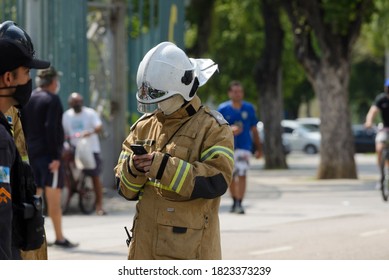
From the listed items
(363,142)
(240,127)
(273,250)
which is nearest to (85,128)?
(240,127)

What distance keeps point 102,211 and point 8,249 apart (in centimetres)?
1176

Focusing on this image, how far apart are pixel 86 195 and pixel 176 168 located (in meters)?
10.7

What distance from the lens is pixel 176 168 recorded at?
5.22m

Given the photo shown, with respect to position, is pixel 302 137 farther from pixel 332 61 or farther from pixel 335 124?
pixel 332 61

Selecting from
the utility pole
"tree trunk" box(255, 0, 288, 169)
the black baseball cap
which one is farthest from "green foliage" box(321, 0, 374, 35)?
the black baseball cap

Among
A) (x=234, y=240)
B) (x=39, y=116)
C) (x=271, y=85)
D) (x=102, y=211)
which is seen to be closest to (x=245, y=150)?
(x=102, y=211)

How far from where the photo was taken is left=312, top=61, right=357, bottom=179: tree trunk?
24.6 meters

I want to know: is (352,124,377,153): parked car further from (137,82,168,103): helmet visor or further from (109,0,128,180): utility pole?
(137,82,168,103): helmet visor

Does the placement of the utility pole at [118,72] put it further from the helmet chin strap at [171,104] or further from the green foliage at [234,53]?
the green foliage at [234,53]

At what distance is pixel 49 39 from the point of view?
1712 cm

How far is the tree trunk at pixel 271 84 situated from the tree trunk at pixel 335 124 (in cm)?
742

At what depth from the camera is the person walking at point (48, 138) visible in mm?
11547

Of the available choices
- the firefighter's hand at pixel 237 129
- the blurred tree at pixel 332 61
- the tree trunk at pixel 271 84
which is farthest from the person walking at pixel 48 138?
the tree trunk at pixel 271 84

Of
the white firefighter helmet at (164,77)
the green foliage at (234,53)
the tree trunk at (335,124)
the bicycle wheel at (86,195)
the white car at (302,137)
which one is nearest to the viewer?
the white firefighter helmet at (164,77)
